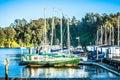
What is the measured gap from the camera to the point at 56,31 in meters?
138

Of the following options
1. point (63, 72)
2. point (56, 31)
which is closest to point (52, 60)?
point (63, 72)

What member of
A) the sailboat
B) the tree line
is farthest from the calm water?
the tree line

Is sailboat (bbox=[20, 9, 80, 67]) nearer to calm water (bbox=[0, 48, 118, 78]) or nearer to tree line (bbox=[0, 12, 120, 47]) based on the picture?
calm water (bbox=[0, 48, 118, 78])

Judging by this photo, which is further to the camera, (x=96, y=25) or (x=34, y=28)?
(x=34, y=28)

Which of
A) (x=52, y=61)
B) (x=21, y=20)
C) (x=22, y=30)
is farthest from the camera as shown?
(x=21, y=20)

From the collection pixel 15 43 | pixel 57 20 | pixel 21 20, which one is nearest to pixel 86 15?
pixel 57 20

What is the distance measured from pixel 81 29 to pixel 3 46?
4342 cm

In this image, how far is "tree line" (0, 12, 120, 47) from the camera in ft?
434

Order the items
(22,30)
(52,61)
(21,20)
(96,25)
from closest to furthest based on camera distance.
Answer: (52,61) < (96,25) < (22,30) < (21,20)

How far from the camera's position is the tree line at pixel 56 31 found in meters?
132

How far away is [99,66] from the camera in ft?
172

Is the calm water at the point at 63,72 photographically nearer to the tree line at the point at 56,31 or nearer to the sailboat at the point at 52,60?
the sailboat at the point at 52,60

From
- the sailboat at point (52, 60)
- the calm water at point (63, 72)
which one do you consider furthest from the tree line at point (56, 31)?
the calm water at point (63, 72)

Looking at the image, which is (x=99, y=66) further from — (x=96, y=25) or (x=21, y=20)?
(x=21, y=20)
